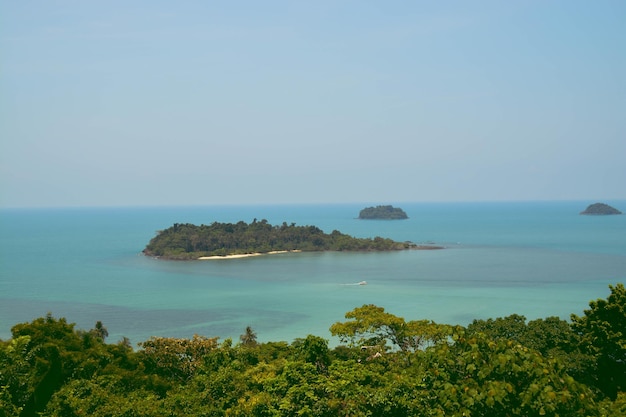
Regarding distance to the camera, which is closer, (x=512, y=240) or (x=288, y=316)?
(x=288, y=316)

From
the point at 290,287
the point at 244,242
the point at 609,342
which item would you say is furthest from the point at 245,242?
the point at 609,342

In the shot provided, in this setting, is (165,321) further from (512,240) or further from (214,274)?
(512,240)

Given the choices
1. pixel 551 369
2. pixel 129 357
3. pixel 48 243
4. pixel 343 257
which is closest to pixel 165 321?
pixel 129 357

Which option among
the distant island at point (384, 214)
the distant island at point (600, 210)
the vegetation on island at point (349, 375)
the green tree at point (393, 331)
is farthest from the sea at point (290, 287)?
the distant island at point (600, 210)

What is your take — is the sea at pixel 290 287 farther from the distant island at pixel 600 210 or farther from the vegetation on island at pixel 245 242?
the distant island at pixel 600 210

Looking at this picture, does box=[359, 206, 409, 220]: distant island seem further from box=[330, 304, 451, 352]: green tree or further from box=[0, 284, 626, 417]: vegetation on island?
box=[330, 304, 451, 352]: green tree

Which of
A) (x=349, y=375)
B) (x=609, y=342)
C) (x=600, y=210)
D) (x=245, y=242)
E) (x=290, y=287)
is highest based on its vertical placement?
(x=600, y=210)

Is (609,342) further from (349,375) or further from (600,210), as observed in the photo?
(600,210)
